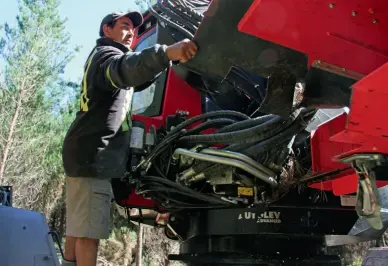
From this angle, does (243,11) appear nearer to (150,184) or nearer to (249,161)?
(249,161)

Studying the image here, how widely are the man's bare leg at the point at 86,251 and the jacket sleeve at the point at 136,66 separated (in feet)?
3.00

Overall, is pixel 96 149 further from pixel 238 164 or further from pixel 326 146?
pixel 326 146

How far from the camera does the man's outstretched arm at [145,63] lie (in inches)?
86.4

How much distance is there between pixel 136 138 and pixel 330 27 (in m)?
1.79

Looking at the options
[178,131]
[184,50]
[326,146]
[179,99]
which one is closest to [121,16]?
[179,99]

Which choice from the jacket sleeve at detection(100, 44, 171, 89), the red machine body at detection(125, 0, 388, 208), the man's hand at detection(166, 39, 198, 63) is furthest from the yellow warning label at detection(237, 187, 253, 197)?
the red machine body at detection(125, 0, 388, 208)

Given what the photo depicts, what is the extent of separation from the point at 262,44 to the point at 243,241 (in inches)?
53.8

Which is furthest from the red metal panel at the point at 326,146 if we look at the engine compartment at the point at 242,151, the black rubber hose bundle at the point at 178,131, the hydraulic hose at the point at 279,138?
the black rubber hose bundle at the point at 178,131

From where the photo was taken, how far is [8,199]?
11.5ft

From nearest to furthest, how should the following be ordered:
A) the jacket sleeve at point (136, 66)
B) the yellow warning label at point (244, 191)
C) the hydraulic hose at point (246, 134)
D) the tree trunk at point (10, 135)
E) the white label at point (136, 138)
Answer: the jacket sleeve at point (136, 66) < the hydraulic hose at point (246, 134) < the yellow warning label at point (244, 191) < the white label at point (136, 138) < the tree trunk at point (10, 135)

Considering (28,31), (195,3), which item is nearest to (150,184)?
(195,3)

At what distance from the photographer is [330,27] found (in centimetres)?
159

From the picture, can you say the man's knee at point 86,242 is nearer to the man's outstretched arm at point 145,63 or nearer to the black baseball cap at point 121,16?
the man's outstretched arm at point 145,63

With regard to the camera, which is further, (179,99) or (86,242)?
(179,99)
